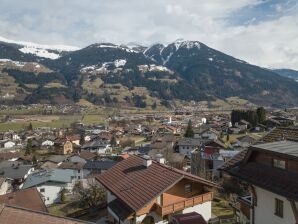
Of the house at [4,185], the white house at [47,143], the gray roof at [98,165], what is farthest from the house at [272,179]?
the white house at [47,143]

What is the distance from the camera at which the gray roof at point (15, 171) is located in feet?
217

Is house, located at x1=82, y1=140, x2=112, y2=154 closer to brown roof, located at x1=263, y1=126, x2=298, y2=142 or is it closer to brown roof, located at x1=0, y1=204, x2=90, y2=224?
brown roof, located at x1=263, y1=126, x2=298, y2=142

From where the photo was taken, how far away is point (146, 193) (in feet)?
67.1

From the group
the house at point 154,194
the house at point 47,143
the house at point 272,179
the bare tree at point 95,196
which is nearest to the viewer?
the house at point 272,179

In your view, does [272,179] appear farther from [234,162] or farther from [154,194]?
[154,194]

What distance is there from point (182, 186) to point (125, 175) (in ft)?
13.2

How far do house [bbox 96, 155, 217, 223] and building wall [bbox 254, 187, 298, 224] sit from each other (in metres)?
6.72

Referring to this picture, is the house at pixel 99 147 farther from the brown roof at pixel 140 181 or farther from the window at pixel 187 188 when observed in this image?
the window at pixel 187 188

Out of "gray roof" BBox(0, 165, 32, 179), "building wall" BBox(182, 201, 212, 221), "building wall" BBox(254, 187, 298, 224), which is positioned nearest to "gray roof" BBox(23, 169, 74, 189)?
"gray roof" BBox(0, 165, 32, 179)

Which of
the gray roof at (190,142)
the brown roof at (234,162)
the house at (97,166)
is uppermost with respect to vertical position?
the brown roof at (234,162)

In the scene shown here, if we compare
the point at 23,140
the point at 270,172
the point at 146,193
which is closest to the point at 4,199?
the point at 146,193

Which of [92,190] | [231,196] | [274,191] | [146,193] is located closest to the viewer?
[274,191]

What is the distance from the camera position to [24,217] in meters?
11.9

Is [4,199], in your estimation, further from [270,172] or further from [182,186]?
[270,172]
